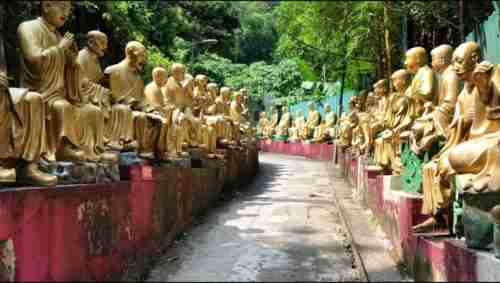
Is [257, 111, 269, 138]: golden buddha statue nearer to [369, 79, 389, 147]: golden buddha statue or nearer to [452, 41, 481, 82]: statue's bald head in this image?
[369, 79, 389, 147]: golden buddha statue

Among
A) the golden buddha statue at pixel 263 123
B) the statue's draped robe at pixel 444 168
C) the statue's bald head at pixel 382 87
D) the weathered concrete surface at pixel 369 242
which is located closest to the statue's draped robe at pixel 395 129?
the weathered concrete surface at pixel 369 242

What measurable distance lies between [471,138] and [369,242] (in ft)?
10.6

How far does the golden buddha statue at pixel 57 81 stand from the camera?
5.95 metres

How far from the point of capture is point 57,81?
20.0 feet

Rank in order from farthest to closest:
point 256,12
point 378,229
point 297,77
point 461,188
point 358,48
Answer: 1. point 256,12
2. point 297,77
3. point 358,48
4. point 378,229
5. point 461,188

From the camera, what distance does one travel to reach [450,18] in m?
15.6

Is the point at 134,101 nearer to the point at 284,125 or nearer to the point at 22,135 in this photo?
the point at 22,135

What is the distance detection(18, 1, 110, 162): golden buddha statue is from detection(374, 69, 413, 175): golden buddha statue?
462 cm

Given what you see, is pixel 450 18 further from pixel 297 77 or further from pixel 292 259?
pixel 297 77

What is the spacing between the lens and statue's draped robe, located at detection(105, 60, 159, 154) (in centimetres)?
790

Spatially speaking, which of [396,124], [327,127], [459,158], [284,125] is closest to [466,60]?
[459,158]

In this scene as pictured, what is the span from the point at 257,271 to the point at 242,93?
14.8 metres

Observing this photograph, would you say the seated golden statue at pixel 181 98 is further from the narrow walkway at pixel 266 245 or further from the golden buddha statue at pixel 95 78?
the golden buddha statue at pixel 95 78

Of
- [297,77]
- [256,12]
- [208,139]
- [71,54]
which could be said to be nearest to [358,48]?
[208,139]
